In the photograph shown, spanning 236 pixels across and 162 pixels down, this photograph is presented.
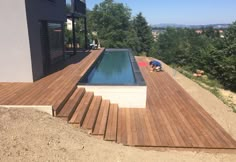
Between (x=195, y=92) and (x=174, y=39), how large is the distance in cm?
3017

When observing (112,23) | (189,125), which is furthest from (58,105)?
(112,23)

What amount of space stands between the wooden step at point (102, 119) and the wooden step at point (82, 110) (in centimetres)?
38

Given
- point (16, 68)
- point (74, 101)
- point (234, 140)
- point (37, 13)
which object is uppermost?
point (37, 13)

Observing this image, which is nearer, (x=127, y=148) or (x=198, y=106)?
(x=127, y=148)

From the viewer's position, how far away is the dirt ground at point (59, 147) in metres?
4.21

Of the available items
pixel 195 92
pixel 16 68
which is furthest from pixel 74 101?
pixel 195 92

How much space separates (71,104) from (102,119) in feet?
2.89

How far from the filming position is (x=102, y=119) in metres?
6.17

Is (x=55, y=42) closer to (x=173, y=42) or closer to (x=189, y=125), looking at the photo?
(x=189, y=125)

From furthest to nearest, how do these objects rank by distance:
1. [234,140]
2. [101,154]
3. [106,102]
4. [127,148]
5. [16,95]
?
[106,102]
[16,95]
[234,140]
[127,148]
[101,154]

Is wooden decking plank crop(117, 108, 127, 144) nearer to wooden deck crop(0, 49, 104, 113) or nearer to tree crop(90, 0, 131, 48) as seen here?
wooden deck crop(0, 49, 104, 113)

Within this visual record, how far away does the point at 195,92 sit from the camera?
382 inches

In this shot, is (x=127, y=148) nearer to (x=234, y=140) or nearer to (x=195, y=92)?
(x=234, y=140)

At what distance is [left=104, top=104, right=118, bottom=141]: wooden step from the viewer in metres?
5.51
